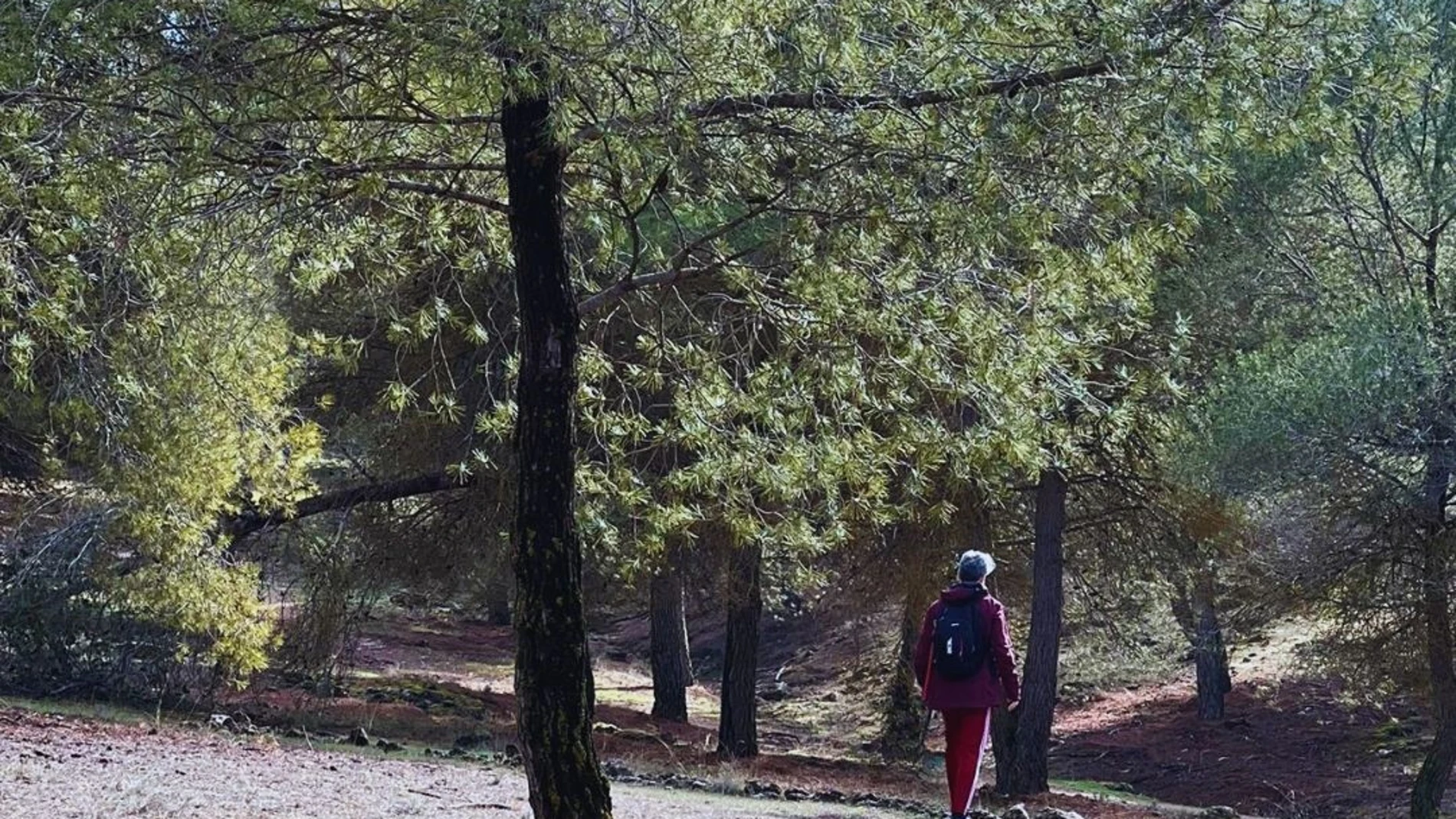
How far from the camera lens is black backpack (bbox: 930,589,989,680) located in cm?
893

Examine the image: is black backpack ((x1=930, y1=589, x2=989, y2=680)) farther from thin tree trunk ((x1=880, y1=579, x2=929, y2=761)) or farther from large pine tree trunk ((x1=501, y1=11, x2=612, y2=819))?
thin tree trunk ((x1=880, y1=579, x2=929, y2=761))

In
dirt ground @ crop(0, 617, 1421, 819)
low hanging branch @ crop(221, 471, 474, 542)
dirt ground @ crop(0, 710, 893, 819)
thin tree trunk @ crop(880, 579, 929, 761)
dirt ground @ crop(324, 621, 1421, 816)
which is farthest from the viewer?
thin tree trunk @ crop(880, 579, 929, 761)

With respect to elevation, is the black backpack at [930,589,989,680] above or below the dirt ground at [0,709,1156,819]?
above

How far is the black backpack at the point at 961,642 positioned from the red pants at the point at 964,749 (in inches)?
10.3

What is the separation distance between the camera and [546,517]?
7.06 metres

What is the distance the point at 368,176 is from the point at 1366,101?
421 cm

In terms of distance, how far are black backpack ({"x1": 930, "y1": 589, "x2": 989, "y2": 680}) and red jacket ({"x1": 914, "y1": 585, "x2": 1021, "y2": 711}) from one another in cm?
3

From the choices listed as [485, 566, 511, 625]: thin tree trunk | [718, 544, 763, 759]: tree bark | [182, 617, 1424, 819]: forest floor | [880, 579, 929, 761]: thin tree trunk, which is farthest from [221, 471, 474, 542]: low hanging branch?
[880, 579, 929, 761]: thin tree trunk

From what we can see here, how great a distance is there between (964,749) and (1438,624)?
753 cm

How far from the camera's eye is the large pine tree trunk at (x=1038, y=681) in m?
17.0

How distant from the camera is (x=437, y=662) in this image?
32531mm

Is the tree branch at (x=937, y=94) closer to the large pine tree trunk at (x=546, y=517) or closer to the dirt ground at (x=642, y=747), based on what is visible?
the large pine tree trunk at (x=546, y=517)

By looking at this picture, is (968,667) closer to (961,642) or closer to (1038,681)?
(961,642)

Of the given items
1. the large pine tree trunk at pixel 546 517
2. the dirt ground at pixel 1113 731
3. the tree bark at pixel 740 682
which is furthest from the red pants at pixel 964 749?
the tree bark at pixel 740 682
